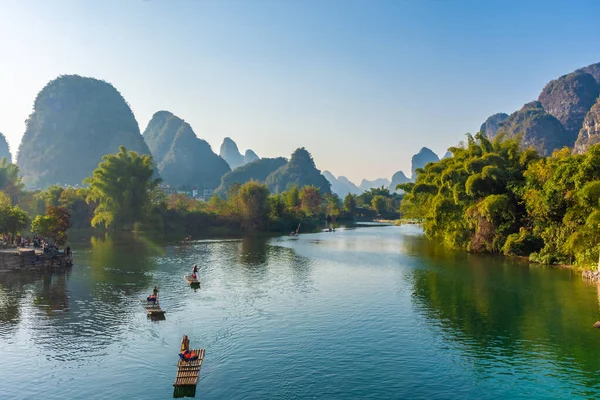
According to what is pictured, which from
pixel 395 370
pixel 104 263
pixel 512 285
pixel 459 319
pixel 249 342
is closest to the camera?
pixel 395 370

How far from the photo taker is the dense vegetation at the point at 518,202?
149 ft

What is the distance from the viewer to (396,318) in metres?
32.2

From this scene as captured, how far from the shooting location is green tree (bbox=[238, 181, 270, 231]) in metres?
124

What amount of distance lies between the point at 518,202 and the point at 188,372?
166ft

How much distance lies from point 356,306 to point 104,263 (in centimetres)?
3618

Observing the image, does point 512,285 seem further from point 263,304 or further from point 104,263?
point 104,263

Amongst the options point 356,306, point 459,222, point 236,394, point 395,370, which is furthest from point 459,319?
point 459,222

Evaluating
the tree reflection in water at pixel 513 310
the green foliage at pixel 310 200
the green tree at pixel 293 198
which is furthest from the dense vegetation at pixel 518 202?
the green foliage at pixel 310 200

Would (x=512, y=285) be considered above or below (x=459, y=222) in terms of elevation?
below

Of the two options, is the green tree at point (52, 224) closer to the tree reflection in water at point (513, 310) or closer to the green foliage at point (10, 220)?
the green foliage at point (10, 220)

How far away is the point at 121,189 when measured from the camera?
101m

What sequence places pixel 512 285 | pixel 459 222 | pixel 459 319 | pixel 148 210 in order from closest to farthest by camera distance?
pixel 459 319 → pixel 512 285 → pixel 459 222 → pixel 148 210

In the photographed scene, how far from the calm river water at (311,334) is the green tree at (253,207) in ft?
237

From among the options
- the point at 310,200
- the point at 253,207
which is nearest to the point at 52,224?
the point at 253,207
